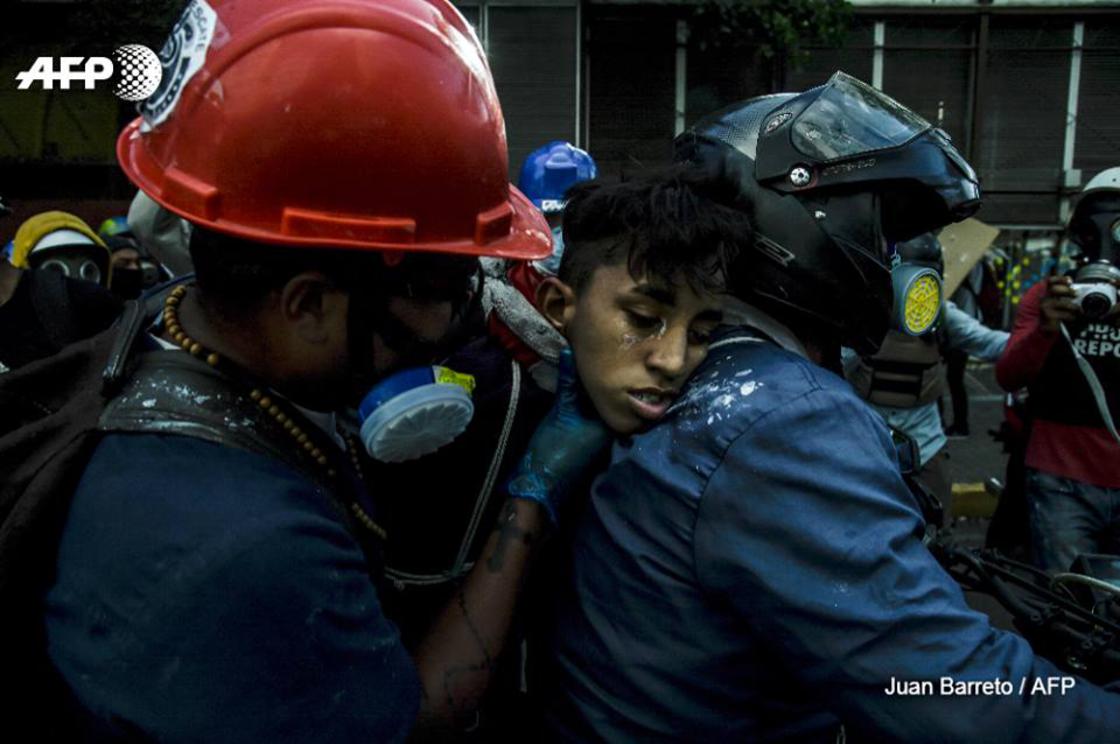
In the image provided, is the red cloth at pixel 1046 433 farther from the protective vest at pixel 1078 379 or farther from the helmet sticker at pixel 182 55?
the helmet sticker at pixel 182 55

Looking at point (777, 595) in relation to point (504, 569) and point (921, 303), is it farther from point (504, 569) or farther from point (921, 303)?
point (921, 303)

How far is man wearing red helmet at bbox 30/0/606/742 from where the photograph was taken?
123 centimetres

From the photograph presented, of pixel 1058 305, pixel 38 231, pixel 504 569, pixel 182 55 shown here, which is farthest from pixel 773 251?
pixel 38 231

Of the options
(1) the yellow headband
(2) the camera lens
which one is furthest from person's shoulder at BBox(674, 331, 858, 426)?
(1) the yellow headband

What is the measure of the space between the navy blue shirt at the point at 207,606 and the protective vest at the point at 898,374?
170 inches

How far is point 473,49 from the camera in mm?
1749

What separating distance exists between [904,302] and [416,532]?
1.27 m

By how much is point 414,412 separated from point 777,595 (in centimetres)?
71

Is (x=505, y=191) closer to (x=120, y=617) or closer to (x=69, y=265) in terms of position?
(x=120, y=617)

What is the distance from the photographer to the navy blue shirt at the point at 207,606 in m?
1.21

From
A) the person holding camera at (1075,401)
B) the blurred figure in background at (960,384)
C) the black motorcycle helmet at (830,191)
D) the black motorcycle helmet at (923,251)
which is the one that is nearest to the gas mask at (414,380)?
the black motorcycle helmet at (830,191)

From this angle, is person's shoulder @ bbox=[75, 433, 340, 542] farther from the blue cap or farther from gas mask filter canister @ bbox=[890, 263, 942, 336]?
the blue cap

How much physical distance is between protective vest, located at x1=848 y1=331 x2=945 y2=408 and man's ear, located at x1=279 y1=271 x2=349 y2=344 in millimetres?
4091

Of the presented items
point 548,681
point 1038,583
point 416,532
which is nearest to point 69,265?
point 416,532
